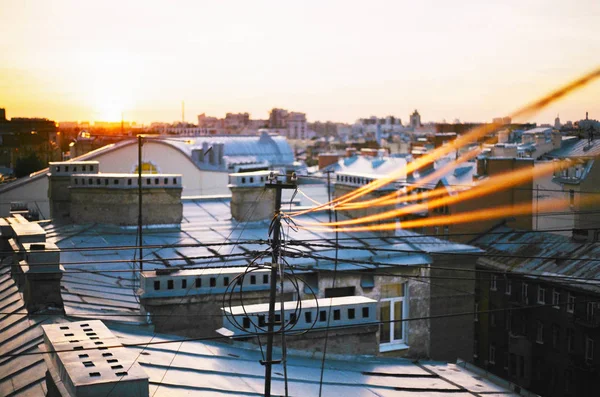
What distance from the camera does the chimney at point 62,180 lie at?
2716 cm

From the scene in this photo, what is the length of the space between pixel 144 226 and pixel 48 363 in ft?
46.2

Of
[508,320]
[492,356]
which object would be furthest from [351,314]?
[492,356]

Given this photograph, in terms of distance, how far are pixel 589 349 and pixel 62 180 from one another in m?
18.0

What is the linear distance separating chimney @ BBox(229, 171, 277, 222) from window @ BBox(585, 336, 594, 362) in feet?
38.6

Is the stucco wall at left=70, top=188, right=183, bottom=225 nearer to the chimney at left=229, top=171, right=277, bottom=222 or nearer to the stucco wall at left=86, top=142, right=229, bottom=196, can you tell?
the chimney at left=229, top=171, right=277, bottom=222

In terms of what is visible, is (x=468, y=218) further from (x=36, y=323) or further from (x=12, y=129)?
(x=12, y=129)

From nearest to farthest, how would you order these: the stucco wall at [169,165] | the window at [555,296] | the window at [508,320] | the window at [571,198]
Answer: the window at [555,296]
the window at [508,320]
the window at [571,198]
the stucco wall at [169,165]

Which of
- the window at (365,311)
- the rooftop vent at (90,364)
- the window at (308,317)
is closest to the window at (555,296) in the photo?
the window at (365,311)

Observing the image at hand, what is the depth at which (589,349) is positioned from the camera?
2994 cm

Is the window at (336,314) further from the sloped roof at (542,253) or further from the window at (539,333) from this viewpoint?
the window at (539,333)

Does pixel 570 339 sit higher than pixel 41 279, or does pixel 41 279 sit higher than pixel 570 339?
pixel 41 279

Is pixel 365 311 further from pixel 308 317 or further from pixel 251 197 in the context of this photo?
pixel 251 197

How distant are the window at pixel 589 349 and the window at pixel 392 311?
1023 cm

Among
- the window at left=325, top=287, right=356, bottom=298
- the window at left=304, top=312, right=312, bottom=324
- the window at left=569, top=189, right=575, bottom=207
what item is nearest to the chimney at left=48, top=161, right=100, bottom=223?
the window at left=325, top=287, right=356, bottom=298
